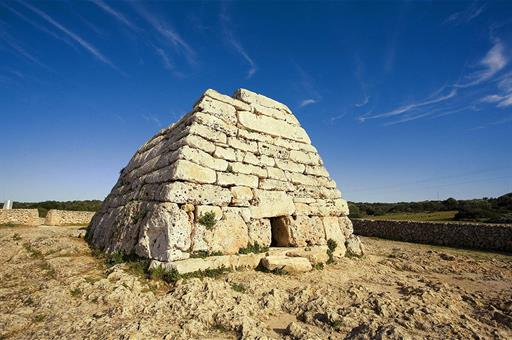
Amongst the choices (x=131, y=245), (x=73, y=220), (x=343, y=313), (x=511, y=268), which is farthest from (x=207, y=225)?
(x=73, y=220)

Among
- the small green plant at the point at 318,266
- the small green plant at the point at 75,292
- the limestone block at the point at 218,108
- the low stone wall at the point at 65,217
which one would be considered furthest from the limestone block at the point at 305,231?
the low stone wall at the point at 65,217

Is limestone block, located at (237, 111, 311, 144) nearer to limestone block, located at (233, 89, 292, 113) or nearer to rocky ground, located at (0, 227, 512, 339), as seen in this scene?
limestone block, located at (233, 89, 292, 113)

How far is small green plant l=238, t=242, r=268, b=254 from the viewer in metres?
5.58

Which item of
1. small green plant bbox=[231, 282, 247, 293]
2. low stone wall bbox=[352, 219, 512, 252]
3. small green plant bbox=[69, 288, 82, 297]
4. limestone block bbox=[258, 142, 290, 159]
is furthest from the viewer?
low stone wall bbox=[352, 219, 512, 252]

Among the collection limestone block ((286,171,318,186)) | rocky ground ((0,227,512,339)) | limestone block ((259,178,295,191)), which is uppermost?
limestone block ((286,171,318,186))

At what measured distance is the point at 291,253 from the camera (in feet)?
19.8

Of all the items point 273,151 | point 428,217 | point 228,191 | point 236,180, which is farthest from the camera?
point 428,217

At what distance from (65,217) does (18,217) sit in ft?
8.40

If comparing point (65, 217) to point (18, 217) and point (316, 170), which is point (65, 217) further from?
point (316, 170)

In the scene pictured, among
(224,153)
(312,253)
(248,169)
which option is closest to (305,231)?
(312,253)

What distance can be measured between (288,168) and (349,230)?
8.08 ft

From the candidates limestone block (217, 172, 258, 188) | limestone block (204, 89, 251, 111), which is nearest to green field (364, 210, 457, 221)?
limestone block (204, 89, 251, 111)

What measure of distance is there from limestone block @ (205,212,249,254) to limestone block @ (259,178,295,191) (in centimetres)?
109

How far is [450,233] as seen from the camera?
47.5 ft
